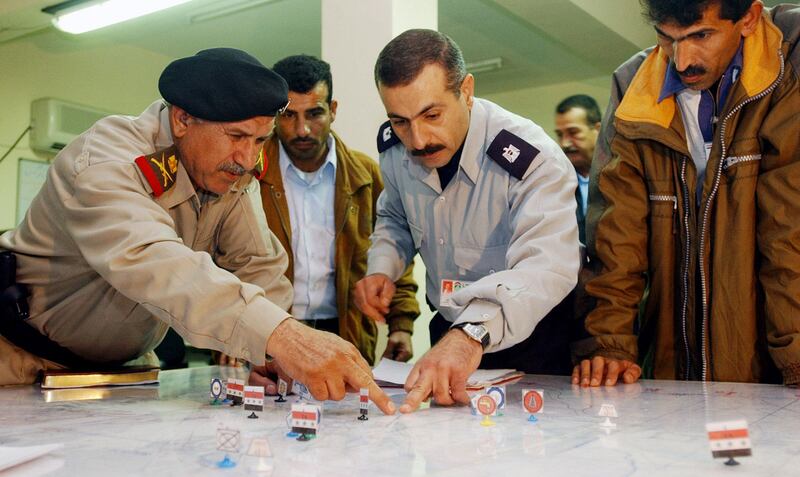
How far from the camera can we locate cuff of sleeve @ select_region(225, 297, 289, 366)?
1.51m

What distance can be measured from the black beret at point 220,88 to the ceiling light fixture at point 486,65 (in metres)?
5.72

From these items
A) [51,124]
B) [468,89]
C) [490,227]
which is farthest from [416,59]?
[51,124]

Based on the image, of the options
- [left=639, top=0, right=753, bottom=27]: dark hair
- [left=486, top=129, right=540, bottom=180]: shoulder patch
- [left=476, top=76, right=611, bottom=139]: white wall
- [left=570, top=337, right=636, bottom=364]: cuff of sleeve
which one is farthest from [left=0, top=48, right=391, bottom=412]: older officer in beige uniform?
[left=476, top=76, right=611, bottom=139]: white wall

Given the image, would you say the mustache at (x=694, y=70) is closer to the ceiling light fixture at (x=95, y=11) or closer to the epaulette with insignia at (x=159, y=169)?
the epaulette with insignia at (x=159, y=169)

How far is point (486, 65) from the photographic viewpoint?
24.5 feet

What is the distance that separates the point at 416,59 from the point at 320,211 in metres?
1.06

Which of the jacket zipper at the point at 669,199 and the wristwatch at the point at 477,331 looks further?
the jacket zipper at the point at 669,199

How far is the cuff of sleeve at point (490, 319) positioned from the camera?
1720 millimetres

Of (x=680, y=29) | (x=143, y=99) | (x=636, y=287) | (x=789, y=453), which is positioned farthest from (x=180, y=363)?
(x=789, y=453)

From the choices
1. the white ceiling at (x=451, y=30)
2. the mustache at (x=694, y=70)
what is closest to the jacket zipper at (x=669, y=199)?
the mustache at (x=694, y=70)

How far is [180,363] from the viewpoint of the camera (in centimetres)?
501

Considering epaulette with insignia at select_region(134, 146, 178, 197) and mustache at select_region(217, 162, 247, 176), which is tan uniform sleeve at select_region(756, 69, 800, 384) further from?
epaulette with insignia at select_region(134, 146, 178, 197)

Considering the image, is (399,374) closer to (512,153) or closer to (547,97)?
(512,153)

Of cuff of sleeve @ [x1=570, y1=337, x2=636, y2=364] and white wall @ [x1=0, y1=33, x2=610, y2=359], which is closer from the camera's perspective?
cuff of sleeve @ [x1=570, y1=337, x2=636, y2=364]
